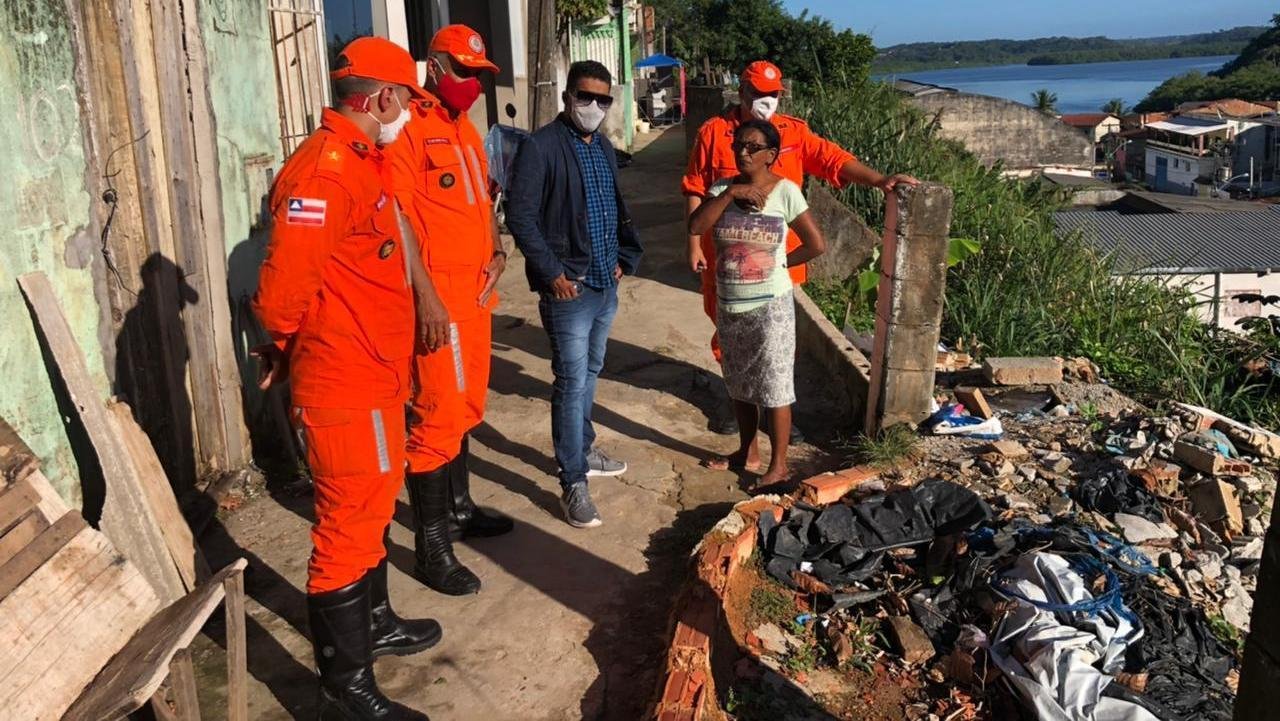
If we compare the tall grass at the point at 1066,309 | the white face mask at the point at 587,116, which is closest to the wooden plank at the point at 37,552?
the white face mask at the point at 587,116

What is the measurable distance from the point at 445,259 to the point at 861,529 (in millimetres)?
1972

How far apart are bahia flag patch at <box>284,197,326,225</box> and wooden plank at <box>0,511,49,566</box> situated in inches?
43.4

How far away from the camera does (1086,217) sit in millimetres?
20328

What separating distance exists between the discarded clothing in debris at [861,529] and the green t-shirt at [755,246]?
0.98 metres

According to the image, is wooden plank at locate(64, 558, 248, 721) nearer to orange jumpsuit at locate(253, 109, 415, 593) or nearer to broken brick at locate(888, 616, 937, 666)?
orange jumpsuit at locate(253, 109, 415, 593)

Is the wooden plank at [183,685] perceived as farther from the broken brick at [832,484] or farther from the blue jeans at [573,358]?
the broken brick at [832,484]

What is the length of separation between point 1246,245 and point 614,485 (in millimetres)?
19656

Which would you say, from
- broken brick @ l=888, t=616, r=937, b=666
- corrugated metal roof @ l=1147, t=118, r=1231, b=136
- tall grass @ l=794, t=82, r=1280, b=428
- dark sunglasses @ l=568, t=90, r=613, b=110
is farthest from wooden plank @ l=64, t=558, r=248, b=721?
corrugated metal roof @ l=1147, t=118, r=1231, b=136

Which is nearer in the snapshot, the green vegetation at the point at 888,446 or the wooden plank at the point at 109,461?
the wooden plank at the point at 109,461

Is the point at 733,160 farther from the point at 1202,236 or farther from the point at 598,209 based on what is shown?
the point at 1202,236

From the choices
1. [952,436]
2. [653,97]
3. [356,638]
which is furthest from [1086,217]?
[356,638]

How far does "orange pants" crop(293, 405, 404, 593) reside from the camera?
2.82 meters

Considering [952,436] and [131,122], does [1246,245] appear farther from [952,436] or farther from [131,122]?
[131,122]

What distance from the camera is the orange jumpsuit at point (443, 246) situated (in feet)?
11.9
